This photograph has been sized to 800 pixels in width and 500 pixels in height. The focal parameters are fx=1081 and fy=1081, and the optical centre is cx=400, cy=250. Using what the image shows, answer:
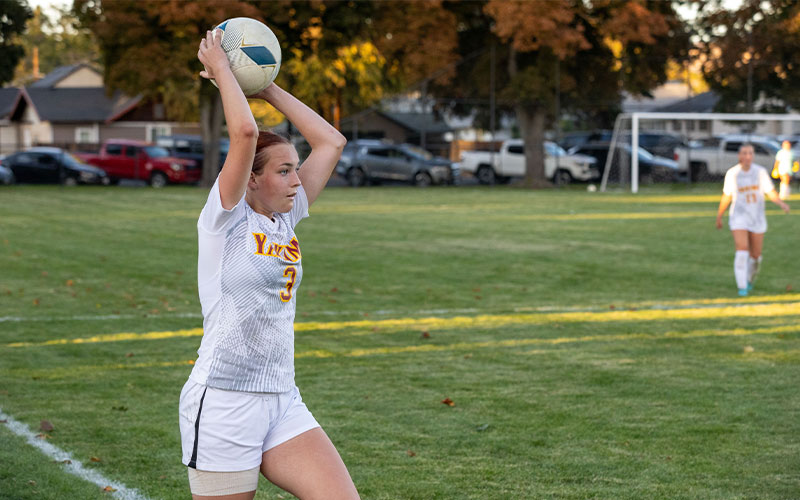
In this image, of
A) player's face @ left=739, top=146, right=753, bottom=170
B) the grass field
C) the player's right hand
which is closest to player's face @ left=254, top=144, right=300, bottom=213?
the player's right hand

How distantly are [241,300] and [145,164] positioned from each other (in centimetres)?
4175

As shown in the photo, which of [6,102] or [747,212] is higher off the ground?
[6,102]

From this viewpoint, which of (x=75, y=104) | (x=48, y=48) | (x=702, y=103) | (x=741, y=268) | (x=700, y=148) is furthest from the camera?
(x=48, y=48)

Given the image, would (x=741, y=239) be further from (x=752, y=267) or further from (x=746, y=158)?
(x=746, y=158)

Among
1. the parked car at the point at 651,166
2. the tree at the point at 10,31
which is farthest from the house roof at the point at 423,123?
the tree at the point at 10,31

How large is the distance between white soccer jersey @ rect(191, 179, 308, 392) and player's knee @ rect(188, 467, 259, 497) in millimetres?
287

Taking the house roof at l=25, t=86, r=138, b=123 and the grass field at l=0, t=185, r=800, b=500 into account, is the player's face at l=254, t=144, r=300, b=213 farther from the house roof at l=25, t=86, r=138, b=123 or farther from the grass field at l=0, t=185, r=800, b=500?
the house roof at l=25, t=86, r=138, b=123

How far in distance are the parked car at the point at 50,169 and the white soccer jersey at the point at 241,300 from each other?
136ft

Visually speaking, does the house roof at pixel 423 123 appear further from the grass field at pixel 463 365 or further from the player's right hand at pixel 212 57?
the player's right hand at pixel 212 57

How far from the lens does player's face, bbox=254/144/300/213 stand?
3859 mm

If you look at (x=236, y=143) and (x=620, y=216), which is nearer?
(x=236, y=143)

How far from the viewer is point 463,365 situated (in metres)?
9.05

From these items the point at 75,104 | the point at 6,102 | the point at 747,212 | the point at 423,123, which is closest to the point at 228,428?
the point at 747,212

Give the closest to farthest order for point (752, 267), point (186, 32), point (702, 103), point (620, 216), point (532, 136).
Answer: point (752, 267)
point (620, 216)
point (186, 32)
point (532, 136)
point (702, 103)
